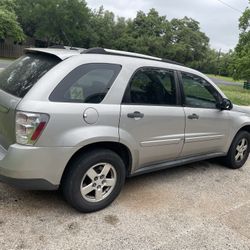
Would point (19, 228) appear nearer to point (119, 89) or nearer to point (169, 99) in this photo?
point (119, 89)

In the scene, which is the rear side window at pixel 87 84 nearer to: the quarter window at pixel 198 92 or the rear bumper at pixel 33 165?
the rear bumper at pixel 33 165

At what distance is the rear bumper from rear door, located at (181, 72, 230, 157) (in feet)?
5.95

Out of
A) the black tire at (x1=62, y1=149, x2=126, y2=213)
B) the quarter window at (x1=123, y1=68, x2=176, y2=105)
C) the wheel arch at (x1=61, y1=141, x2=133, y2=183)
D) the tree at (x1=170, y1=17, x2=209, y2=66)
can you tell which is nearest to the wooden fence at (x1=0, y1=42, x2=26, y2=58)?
the tree at (x1=170, y1=17, x2=209, y2=66)

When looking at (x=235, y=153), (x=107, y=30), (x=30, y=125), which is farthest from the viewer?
(x=107, y=30)

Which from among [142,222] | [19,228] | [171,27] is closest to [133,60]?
[142,222]

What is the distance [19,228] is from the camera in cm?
278

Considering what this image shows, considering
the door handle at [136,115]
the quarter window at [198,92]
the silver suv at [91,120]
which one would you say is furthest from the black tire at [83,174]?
the quarter window at [198,92]

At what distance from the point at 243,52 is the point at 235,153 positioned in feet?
93.7

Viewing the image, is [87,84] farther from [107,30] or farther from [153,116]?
[107,30]

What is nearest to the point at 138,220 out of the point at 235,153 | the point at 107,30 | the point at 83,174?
the point at 83,174

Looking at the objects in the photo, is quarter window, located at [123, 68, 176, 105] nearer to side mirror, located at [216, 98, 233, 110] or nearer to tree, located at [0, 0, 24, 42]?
side mirror, located at [216, 98, 233, 110]

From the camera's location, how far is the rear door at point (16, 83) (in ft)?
9.27

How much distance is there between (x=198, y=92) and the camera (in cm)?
426

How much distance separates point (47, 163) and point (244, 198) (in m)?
2.66
